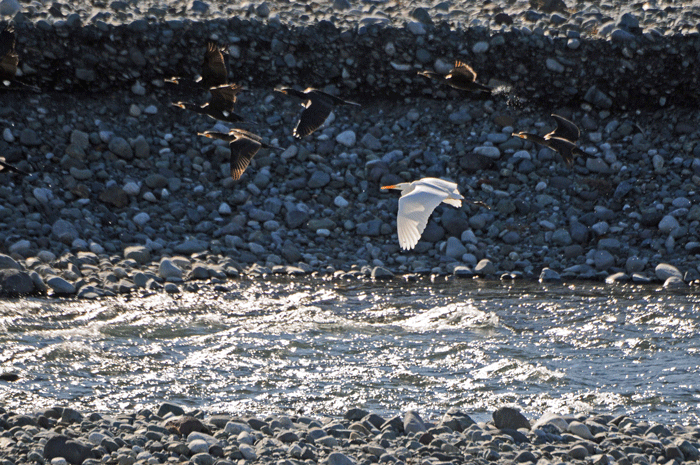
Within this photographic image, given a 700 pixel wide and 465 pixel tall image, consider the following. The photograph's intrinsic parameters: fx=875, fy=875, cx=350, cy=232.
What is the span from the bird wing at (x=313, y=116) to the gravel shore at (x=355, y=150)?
6.30ft

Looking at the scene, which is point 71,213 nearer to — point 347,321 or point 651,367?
point 347,321

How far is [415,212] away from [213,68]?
2784mm

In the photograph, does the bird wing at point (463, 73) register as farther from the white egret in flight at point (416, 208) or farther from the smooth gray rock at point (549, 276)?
the smooth gray rock at point (549, 276)

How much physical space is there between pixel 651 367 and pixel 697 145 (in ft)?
Result: 16.6

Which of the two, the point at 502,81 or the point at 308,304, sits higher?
the point at 502,81

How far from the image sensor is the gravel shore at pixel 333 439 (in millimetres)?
4391

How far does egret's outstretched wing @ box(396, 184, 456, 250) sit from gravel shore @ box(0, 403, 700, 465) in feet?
4.87

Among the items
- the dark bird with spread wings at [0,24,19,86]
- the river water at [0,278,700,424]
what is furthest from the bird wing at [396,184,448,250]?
the dark bird with spread wings at [0,24,19,86]

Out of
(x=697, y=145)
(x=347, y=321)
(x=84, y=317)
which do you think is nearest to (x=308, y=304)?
(x=347, y=321)

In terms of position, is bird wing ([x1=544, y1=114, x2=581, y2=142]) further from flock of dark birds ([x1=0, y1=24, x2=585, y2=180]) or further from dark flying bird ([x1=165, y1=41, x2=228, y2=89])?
dark flying bird ([x1=165, y1=41, x2=228, y2=89])

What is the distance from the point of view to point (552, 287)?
8844 millimetres

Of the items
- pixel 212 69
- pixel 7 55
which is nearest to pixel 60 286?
pixel 212 69

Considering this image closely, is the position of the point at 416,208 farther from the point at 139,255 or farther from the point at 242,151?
the point at 139,255

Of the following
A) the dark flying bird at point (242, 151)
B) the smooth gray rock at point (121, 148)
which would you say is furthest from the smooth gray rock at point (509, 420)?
the smooth gray rock at point (121, 148)
